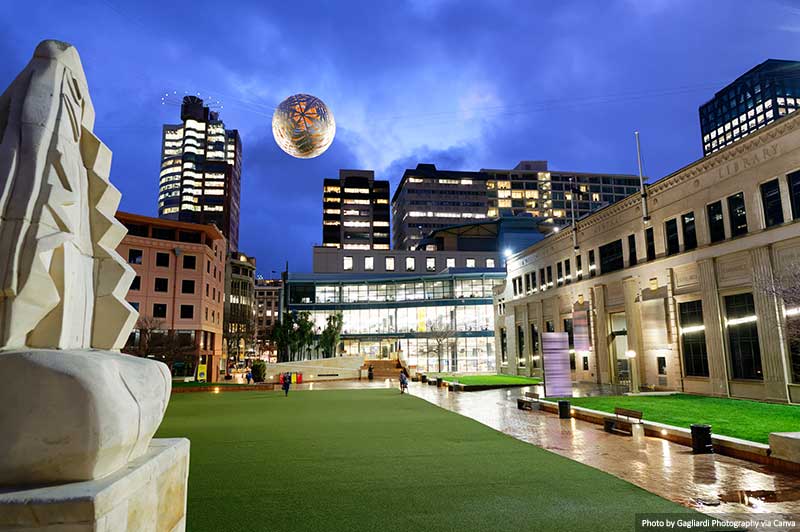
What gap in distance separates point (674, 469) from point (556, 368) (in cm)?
1610

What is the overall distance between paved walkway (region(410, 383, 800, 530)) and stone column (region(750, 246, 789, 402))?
12.5 meters

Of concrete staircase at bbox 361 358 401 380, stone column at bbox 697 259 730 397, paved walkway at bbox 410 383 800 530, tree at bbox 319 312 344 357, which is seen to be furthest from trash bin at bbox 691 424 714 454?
tree at bbox 319 312 344 357

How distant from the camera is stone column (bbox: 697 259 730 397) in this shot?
92.3 feet

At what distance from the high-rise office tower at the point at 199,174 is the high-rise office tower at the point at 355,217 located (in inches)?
1365

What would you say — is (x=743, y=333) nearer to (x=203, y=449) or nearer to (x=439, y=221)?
(x=203, y=449)

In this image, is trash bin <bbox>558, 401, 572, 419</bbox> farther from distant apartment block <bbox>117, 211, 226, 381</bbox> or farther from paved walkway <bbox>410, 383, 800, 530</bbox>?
distant apartment block <bbox>117, 211, 226, 381</bbox>

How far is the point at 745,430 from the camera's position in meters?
16.1

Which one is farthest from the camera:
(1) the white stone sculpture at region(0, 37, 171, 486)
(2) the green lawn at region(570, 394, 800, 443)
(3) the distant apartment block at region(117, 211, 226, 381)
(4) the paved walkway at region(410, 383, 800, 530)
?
(3) the distant apartment block at region(117, 211, 226, 381)

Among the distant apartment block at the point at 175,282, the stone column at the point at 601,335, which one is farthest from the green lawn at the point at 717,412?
the distant apartment block at the point at 175,282

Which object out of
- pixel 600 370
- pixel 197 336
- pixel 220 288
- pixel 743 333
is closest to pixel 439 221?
pixel 220 288

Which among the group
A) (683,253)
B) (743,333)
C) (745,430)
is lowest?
(745,430)

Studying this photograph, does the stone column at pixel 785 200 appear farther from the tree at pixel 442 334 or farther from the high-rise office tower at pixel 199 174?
the high-rise office tower at pixel 199 174

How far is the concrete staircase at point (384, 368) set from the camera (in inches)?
2399

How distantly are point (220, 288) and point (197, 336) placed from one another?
12361 mm
